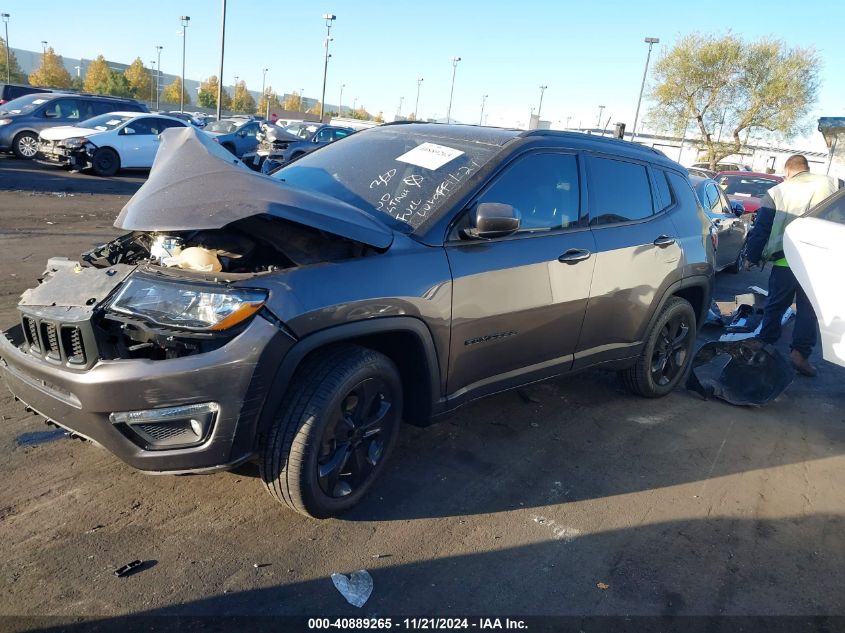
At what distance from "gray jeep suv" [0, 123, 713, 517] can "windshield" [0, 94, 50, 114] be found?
16209mm

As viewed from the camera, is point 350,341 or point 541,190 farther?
point 541,190

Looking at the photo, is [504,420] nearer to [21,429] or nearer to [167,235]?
[167,235]

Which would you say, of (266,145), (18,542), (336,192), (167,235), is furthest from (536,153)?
(266,145)

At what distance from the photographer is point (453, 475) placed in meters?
3.63

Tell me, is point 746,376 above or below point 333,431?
below


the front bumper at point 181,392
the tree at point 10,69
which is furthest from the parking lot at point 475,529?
the tree at point 10,69

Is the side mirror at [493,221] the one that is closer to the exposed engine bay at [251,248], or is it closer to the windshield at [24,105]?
the exposed engine bay at [251,248]

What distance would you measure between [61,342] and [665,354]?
A: 13.6 feet

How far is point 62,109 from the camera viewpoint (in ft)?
56.5

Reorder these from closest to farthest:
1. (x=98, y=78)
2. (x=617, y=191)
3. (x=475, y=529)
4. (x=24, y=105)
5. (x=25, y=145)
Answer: (x=475, y=529) → (x=617, y=191) → (x=25, y=145) → (x=24, y=105) → (x=98, y=78)

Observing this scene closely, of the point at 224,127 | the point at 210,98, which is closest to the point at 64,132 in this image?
the point at 224,127

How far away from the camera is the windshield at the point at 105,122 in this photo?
15.8 meters

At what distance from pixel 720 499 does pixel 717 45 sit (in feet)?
130

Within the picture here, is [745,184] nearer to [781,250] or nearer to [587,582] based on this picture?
[781,250]
